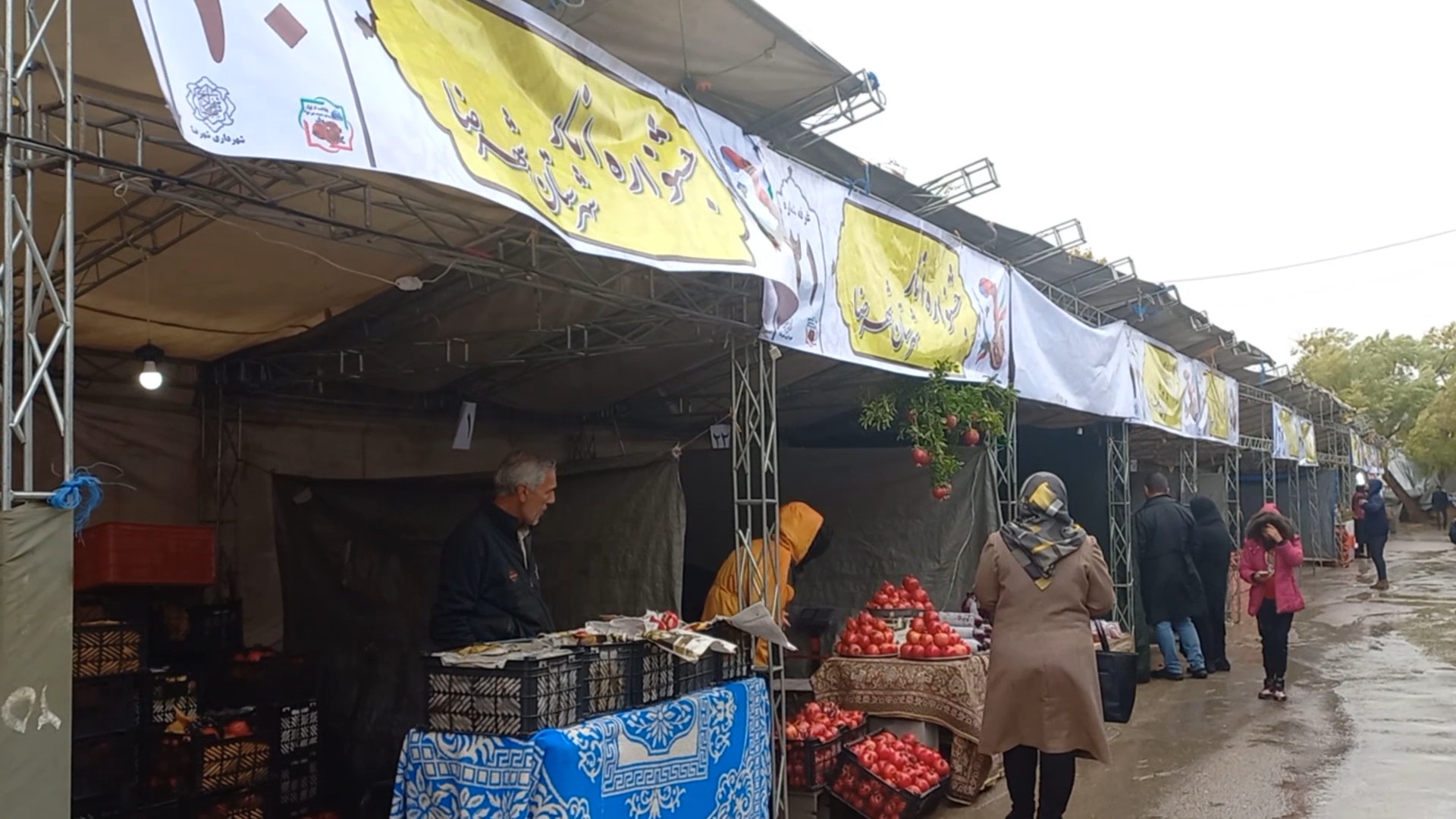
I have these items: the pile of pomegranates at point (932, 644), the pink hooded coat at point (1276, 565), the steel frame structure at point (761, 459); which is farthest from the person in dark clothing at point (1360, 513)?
the steel frame structure at point (761, 459)

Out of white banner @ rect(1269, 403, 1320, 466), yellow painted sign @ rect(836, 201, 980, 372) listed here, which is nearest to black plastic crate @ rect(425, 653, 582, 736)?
yellow painted sign @ rect(836, 201, 980, 372)

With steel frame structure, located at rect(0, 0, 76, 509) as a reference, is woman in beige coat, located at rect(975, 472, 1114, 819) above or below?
below

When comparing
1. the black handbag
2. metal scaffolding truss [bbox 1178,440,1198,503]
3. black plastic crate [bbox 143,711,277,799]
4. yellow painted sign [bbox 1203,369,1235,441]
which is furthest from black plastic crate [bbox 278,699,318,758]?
yellow painted sign [bbox 1203,369,1235,441]

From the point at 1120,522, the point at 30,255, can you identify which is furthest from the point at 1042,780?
the point at 1120,522

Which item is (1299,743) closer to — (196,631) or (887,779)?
(887,779)

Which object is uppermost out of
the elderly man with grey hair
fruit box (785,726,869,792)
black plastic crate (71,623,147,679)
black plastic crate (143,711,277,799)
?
the elderly man with grey hair

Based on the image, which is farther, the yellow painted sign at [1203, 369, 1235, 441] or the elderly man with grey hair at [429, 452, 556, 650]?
the yellow painted sign at [1203, 369, 1235, 441]

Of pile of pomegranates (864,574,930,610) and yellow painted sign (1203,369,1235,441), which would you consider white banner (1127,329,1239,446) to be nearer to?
yellow painted sign (1203,369,1235,441)

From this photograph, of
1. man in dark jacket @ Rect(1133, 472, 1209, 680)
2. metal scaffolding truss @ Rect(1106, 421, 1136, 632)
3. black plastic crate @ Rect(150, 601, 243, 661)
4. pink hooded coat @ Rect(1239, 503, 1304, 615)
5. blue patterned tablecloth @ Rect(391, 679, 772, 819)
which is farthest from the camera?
metal scaffolding truss @ Rect(1106, 421, 1136, 632)

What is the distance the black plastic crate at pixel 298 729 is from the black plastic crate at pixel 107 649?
883mm

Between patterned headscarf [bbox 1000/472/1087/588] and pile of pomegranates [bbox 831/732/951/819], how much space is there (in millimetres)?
1622

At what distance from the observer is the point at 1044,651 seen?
4.94 m

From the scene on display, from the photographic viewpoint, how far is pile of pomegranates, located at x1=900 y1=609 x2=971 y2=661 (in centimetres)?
666

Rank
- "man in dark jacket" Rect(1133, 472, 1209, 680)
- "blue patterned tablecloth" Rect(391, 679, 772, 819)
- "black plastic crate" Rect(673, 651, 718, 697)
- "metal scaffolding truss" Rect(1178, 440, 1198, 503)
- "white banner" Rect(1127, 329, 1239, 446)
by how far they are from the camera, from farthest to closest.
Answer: "metal scaffolding truss" Rect(1178, 440, 1198, 503) → "white banner" Rect(1127, 329, 1239, 446) → "man in dark jacket" Rect(1133, 472, 1209, 680) → "black plastic crate" Rect(673, 651, 718, 697) → "blue patterned tablecloth" Rect(391, 679, 772, 819)
